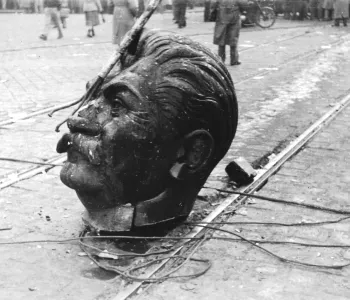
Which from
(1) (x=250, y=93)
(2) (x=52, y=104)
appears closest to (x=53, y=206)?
(2) (x=52, y=104)

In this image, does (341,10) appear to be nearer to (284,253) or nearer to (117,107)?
(284,253)

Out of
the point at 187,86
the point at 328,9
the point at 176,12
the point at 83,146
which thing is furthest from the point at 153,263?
the point at 328,9

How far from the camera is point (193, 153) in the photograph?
15.1 feet

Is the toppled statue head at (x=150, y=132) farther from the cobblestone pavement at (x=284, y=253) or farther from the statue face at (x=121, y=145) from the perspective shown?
the cobblestone pavement at (x=284, y=253)

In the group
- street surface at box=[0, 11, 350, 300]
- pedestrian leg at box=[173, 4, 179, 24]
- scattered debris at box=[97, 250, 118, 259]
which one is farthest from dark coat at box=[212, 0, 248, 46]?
pedestrian leg at box=[173, 4, 179, 24]

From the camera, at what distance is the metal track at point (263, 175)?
4.24m

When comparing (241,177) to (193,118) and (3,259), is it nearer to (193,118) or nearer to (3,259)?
(193,118)

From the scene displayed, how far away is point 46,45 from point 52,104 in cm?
829

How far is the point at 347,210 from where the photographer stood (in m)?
5.51

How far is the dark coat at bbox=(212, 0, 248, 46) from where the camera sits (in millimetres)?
14196

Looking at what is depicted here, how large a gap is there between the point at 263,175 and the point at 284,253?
182 cm

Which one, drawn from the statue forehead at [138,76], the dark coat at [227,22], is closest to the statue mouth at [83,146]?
the statue forehead at [138,76]

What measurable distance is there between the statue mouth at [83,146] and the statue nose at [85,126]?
0.03 meters

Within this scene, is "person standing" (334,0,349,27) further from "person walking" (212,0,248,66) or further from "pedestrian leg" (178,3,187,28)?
"person walking" (212,0,248,66)
